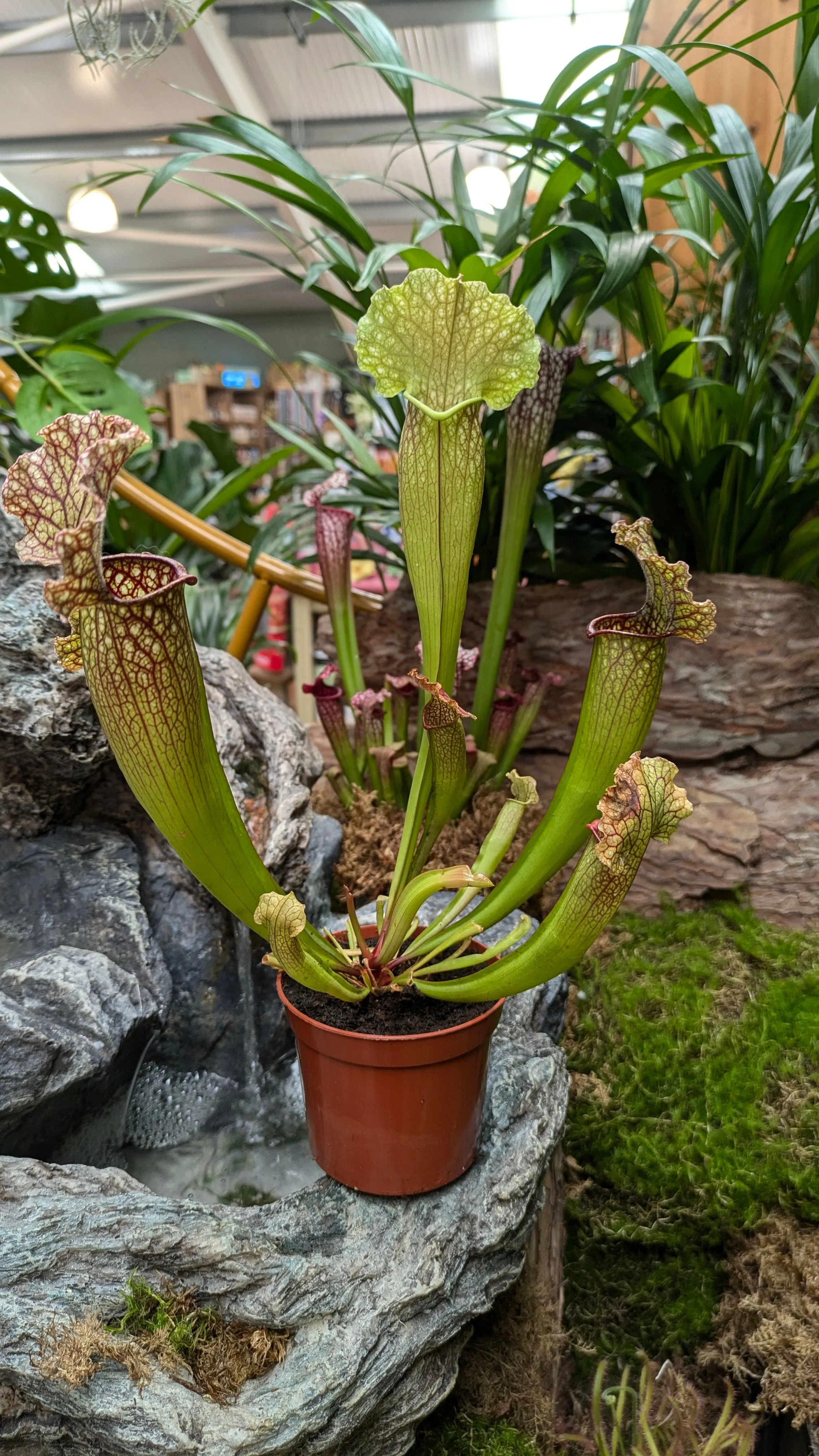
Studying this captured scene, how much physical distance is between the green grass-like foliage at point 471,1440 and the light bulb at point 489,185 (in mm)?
4589

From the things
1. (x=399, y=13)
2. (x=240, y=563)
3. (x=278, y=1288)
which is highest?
(x=399, y=13)

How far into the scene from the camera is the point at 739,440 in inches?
60.6

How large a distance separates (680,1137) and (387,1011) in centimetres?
62

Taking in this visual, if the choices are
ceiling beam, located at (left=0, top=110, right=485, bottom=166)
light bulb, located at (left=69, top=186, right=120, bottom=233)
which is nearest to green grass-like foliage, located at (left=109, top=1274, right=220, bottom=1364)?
light bulb, located at (left=69, top=186, right=120, bottom=233)

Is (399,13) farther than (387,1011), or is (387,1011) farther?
(399,13)

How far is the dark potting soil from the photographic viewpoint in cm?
98

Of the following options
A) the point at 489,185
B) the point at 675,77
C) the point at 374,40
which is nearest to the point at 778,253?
the point at 675,77

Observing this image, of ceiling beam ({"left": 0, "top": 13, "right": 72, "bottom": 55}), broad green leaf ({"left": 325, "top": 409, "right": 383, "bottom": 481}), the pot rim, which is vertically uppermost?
ceiling beam ({"left": 0, "top": 13, "right": 72, "bottom": 55})

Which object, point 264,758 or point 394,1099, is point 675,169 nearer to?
point 264,758

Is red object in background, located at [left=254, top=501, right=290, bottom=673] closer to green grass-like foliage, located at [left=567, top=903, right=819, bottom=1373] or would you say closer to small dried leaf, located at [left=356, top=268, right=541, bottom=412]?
green grass-like foliage, located at [left=567, top=903, right=819, bottom=1373]

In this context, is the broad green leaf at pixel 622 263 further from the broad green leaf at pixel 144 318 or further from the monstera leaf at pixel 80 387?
the monstera leaf at pixel 80 387

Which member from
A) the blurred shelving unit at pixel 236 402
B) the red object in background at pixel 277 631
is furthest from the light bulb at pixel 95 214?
the blurred shelving unit at pixel 236 402

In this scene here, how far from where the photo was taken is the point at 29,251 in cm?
217

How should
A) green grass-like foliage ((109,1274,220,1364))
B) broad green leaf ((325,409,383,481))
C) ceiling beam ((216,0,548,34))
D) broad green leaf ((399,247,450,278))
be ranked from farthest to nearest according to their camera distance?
1. ceiling beam ((216,0,548,34))
2. broad green leaf ((325,409,383,481))
3. broad green leaf ((399,247,450,278))
4. green grass-like foliage ((109,1274,220,1364))
